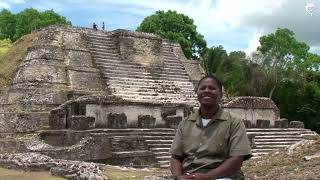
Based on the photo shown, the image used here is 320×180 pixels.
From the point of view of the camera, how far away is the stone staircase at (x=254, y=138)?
14984 mm

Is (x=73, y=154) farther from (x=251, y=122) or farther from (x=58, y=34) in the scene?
(x=251, y=122)

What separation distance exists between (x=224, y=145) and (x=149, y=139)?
1190 centimetres

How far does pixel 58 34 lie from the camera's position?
20719 mm

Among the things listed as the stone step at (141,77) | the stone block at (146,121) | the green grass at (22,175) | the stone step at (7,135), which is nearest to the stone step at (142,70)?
the stone step at (141,77)

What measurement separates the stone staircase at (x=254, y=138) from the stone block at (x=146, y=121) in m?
0.50

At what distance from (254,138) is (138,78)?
556cm

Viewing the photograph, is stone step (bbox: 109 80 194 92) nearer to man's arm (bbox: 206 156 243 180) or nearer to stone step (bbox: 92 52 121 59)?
stone step (bbox: 92 52 121 59)

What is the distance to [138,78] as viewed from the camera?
21016 mm

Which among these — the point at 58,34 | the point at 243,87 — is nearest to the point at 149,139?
the point at 58,34

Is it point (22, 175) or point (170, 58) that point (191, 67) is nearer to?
point (170, 58)

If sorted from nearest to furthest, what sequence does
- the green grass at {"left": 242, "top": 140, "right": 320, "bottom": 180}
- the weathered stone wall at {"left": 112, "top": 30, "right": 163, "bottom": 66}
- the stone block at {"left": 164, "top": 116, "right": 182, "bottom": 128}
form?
1. the green grass at {"left": 242, "top": 140, "right": 320, "bottom": 180}
2. the stone block at {"left": 164, "top": 116, "right": 182, "bottom": 128}
3. the weathered stone wall at {"left": 112, "top": 30, "right": 163, "bottom": 66}

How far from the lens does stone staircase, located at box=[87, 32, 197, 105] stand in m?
19.9

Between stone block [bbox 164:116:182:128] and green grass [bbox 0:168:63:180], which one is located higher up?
stone block [bbox 164:116:182:128]

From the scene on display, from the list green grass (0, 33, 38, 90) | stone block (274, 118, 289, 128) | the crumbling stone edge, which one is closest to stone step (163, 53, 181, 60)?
stone block (274, 118, 289, 128)
